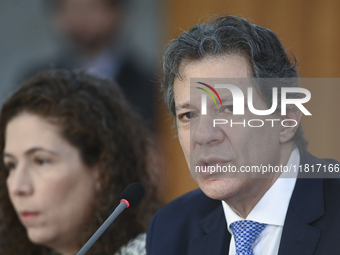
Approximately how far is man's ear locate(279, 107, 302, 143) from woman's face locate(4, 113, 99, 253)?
968 millimetres

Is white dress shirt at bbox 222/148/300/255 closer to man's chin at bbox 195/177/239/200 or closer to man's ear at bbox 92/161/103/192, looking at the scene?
man's chin at bbox 195/177/239/200

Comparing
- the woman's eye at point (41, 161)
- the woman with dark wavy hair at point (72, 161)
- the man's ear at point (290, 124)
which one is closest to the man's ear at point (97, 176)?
the woman with dark wavy hair at point (72, 161)

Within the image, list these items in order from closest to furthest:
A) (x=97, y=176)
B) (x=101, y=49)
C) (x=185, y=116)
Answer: (x=185, y=116) < (x=97, y=176) < (x=101, y=49)

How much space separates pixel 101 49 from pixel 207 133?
2249 millimetres

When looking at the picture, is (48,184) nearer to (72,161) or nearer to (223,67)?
(72,161)

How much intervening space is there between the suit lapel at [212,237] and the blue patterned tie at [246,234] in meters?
0.11

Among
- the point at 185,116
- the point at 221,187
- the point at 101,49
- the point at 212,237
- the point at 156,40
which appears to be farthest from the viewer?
the point at 156,40

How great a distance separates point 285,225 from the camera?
1.34m

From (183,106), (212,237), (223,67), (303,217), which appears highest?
(223,67)

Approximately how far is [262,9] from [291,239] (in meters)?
2.14

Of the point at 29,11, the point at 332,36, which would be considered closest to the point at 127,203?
the point at 332,36

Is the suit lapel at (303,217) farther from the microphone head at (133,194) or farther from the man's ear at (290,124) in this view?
the microphone head at (133,194)

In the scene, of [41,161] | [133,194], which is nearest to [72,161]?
[41,161]

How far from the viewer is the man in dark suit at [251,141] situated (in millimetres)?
1302
